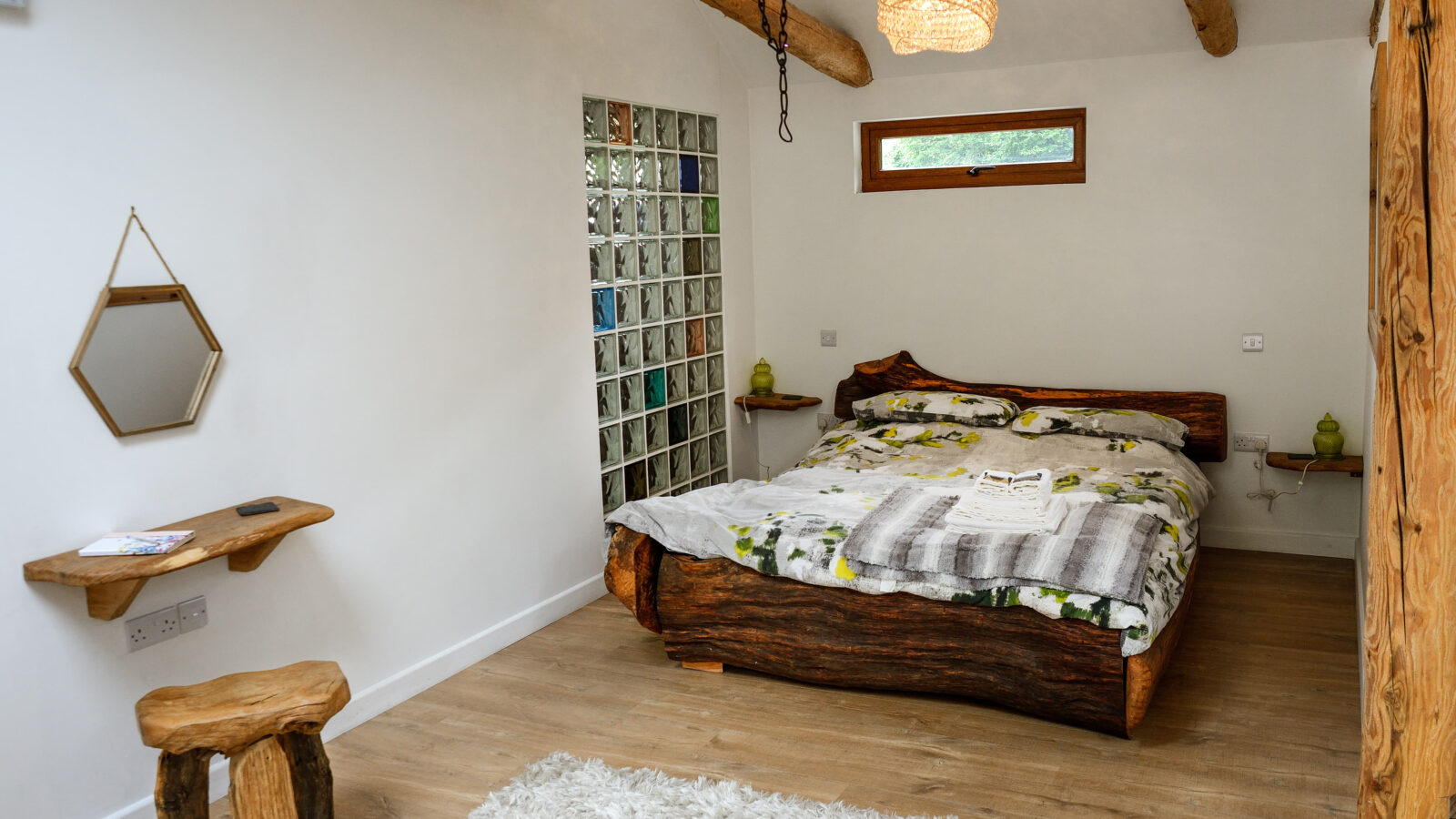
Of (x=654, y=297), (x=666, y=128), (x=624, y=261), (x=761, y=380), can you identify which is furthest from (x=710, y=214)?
(x=761, y=380)

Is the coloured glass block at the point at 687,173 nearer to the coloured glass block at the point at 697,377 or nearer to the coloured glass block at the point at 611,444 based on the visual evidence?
the coloured glass block at the point at 697,377

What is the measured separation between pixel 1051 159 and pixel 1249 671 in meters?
2.55

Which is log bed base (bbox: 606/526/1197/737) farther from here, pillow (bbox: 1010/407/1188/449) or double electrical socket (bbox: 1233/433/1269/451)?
double electrical socket (bbox: 1233/433/1269/451)

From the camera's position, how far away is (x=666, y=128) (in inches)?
191

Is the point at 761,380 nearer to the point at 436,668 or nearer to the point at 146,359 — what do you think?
the point at 436,668

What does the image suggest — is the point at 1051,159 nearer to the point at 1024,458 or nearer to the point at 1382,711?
the point at 1024,458

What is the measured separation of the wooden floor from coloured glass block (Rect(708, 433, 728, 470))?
162cm

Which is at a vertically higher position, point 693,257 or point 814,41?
point 814,41

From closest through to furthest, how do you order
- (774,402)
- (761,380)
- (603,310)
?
(603,310) < (774,402) < (761,380)

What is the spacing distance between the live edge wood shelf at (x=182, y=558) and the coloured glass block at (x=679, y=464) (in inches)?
90.2

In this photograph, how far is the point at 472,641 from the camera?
3830mm

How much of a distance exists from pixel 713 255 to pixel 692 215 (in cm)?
29

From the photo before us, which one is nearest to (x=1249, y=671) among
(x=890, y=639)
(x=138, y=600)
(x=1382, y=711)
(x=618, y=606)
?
(x=890, y=639)

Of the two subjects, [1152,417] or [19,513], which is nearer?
[19,513]
